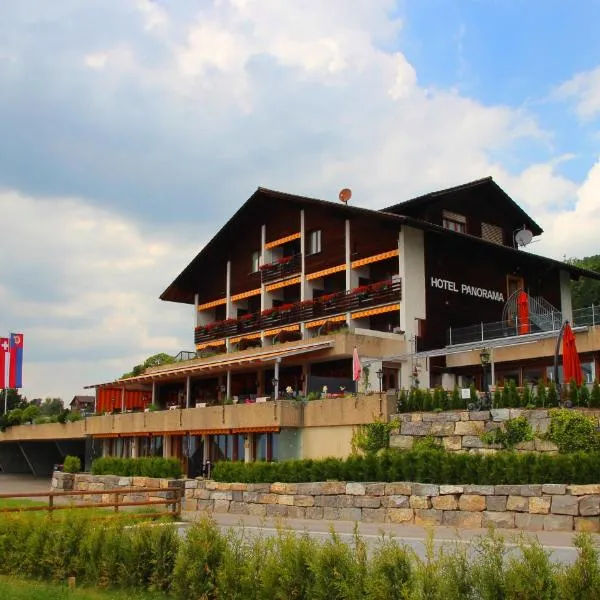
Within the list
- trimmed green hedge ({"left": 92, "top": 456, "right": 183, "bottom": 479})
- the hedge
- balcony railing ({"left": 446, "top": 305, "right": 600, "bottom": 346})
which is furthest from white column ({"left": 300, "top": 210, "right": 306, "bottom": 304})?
the hedge

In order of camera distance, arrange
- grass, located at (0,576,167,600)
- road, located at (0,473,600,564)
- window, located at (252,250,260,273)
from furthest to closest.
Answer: window, located at (252,250,260,273)
road, located at (0,473,600,564)
grass, located at (0,576,167,600)

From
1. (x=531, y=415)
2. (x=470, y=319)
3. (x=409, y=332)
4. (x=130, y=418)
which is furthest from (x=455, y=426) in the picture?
(x=130, y=418)

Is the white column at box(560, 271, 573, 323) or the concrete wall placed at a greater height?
the white column at box(560, 271, 573, 323)

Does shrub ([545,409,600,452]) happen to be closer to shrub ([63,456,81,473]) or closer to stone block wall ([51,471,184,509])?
stone block wall ([51,471,184,509])

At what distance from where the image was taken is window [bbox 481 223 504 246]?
39344mm

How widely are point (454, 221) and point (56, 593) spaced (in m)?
29.2

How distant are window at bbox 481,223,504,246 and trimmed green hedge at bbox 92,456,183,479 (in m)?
18.4

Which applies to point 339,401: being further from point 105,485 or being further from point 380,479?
point 105,485

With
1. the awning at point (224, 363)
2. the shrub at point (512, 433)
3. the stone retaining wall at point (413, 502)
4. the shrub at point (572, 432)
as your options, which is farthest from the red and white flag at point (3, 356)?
the shrub at point (572, 432)

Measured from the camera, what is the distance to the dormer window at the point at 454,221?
37469mm

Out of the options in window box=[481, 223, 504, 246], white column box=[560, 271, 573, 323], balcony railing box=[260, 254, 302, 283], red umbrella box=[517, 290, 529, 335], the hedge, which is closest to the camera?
the hedge

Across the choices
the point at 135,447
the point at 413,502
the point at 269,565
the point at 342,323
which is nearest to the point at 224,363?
the point at 342,323

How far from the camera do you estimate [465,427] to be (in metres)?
23.2

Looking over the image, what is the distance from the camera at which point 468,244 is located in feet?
120
